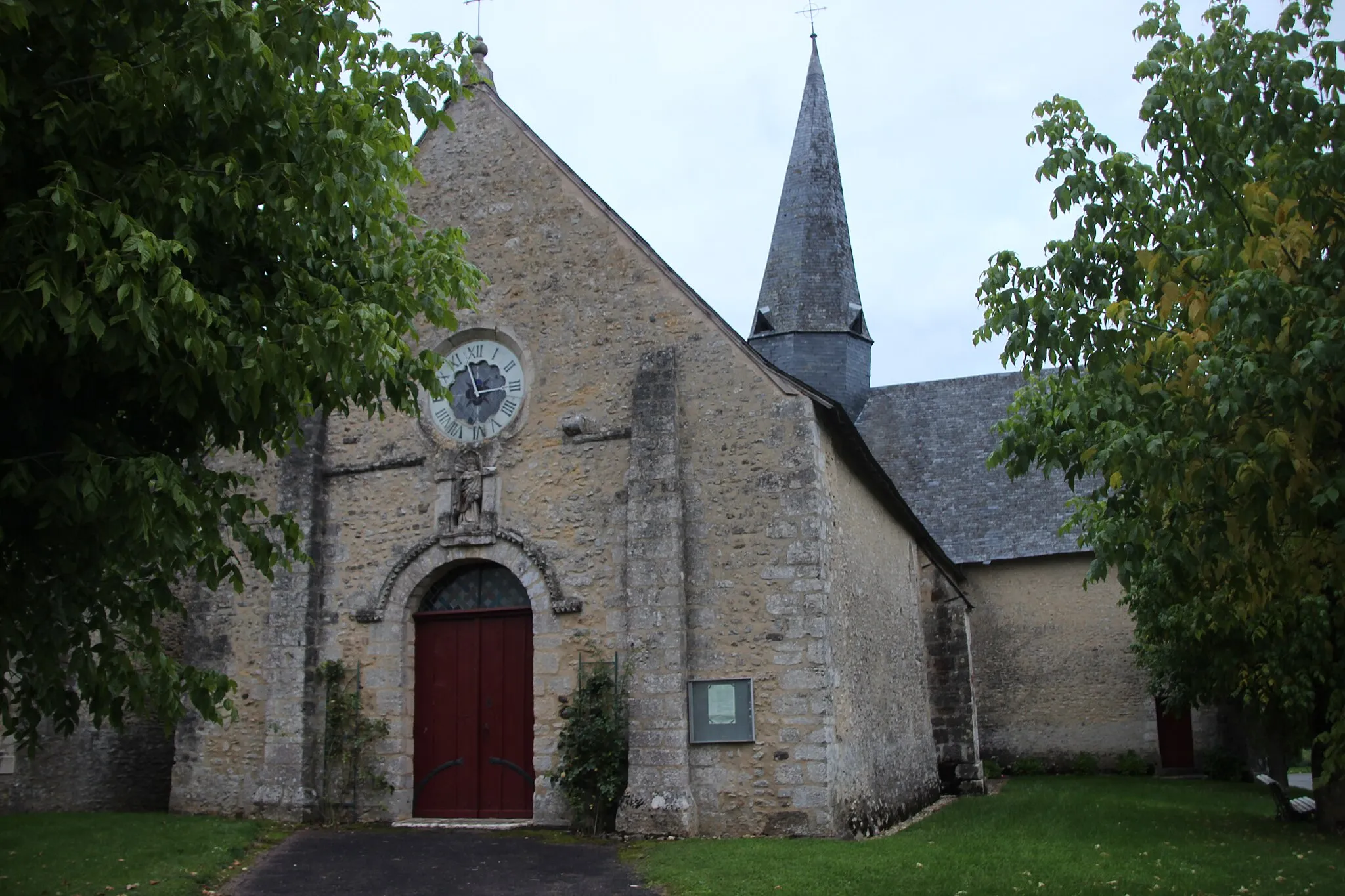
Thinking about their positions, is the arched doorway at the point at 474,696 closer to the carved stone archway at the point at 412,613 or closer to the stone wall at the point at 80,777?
the carved stone archway at the point at 412,613

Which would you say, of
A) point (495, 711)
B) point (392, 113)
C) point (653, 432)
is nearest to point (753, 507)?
point (653, 432)

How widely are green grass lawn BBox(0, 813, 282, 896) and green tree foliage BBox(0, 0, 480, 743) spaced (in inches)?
113

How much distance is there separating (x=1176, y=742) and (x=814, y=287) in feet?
37.0

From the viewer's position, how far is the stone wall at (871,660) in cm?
1075

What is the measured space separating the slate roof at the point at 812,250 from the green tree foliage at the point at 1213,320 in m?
15.9

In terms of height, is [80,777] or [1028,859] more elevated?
[80,777]

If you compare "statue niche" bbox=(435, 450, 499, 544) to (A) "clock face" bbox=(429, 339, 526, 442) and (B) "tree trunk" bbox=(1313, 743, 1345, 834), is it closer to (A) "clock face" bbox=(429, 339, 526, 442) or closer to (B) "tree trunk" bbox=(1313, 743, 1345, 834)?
(A) "clock face" bbox=(429, 339, 526, 442)

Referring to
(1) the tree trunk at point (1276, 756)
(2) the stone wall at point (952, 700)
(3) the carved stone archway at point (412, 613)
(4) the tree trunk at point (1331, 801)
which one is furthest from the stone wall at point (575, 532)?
(1) the tree trunk at point (1276, 756)

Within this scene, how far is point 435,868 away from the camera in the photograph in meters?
8.98

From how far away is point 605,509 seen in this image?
11.4 meters

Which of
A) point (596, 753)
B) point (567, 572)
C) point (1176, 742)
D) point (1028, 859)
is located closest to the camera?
point (1028, 859)

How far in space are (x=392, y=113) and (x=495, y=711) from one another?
6.92m

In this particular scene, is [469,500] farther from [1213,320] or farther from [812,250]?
[812,250]

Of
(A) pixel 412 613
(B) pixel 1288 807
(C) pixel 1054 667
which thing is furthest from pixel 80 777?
(C) pixel 1054 667
